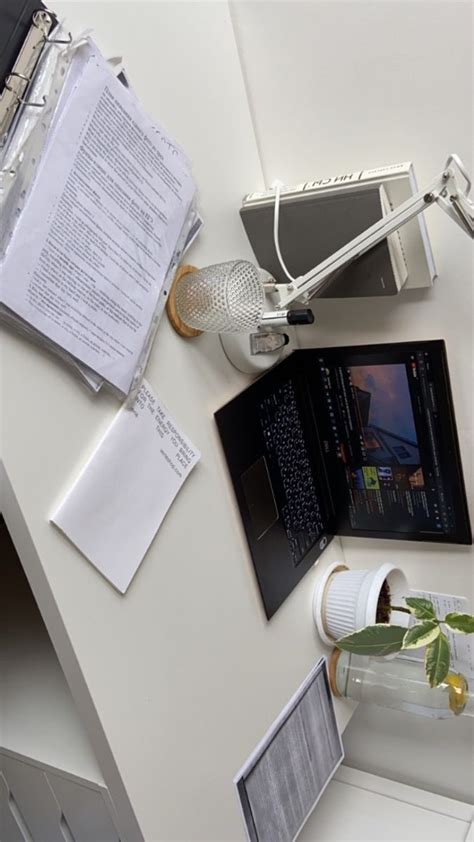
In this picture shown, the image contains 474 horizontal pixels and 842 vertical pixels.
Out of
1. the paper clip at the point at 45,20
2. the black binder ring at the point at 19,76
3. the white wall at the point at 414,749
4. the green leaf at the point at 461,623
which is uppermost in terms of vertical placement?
the paper clip at the point at 45,20

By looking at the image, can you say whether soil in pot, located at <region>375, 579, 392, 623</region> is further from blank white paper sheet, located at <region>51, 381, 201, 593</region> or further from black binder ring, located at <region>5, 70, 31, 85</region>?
black binder ring, located at <region>5, 70, 31, 85</region>

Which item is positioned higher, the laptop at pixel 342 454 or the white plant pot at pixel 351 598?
the laptop at pixel 342 454

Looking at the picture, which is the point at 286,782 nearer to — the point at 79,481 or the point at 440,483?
the point at 440,483

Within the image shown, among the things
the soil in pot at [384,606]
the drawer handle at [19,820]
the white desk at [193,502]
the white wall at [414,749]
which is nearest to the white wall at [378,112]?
the white desk at [193,502]

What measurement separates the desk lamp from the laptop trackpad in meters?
0.21

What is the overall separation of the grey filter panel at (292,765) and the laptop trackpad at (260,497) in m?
0.28

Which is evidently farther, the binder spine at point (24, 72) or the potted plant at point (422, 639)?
the potted plant at point (422, 639)

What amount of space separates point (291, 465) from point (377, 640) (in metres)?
0.31

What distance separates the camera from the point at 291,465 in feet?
3.76

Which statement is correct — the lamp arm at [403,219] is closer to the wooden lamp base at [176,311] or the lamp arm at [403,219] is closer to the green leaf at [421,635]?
the wooden lamp base at [176,311]

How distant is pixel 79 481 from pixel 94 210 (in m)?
0.29

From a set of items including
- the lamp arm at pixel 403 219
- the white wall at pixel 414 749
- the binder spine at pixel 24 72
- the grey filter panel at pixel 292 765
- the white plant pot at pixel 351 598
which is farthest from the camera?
the white wall at pixel 414 749

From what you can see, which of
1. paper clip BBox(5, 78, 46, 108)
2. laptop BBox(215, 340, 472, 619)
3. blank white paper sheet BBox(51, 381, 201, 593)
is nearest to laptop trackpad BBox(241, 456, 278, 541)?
laptop BBox(215, 340, 472, 619)

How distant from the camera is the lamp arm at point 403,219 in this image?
0.89 metres
